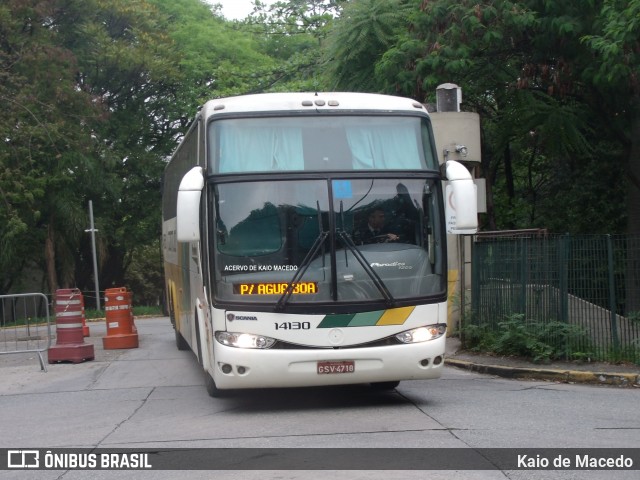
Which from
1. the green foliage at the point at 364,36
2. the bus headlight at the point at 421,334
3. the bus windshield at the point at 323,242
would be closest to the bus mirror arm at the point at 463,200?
the bus windshield at the point at 323,242

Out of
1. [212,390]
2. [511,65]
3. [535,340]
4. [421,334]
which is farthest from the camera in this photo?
[511,65]

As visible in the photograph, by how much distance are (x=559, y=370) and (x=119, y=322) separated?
31.8ft

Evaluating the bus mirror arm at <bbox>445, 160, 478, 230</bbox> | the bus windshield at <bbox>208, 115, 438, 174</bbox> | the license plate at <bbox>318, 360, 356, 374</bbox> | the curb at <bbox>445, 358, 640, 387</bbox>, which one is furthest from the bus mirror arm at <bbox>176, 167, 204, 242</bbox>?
the curb at <bbox>445, 358, 640, 387</bbox>

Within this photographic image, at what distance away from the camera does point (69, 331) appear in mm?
16531

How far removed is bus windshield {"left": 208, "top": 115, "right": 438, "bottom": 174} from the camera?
10258 millimetres

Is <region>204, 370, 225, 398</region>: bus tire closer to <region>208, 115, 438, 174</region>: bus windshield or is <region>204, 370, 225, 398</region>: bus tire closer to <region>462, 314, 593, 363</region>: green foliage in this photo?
<region>208, 115, 438, 174</region>: bus windshield

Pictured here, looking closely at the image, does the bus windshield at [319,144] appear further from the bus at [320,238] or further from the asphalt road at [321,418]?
the asphalt road at [321,418]

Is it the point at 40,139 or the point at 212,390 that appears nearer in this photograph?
the point at 212,390

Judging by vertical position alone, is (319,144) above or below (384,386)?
above

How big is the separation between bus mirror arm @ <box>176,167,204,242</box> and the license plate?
1.99 m

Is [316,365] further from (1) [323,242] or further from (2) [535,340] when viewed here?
(2) [535,340]

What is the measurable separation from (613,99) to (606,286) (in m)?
8.42

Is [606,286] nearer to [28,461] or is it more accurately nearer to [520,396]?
[520,396]

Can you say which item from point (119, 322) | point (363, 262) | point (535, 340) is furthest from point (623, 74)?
point (119, 322)
